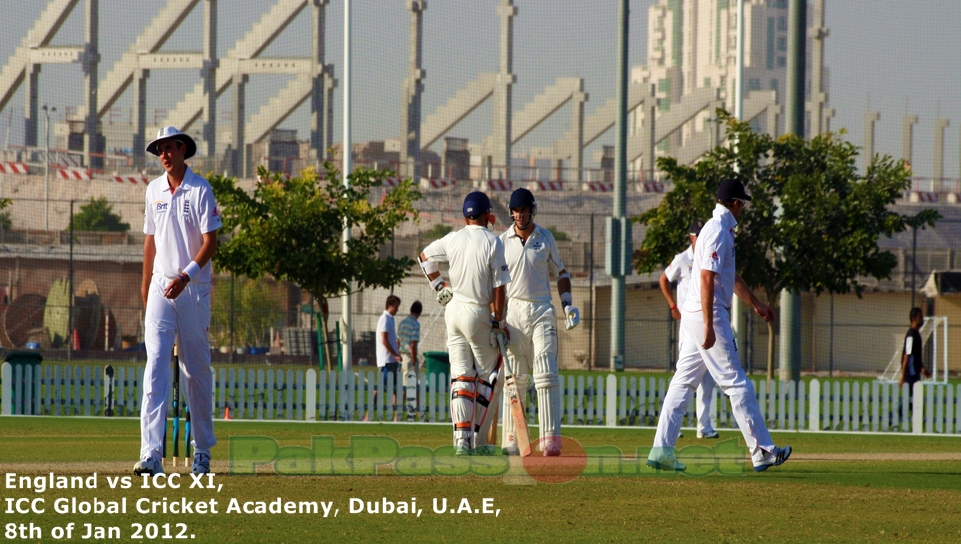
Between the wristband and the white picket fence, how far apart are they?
9303 mm

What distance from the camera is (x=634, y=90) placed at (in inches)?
2901

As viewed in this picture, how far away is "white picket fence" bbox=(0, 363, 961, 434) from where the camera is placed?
17078 millimetres

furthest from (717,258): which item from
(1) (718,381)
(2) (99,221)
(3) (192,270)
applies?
(2) (99,221)

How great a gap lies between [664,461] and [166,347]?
3673 millimetres

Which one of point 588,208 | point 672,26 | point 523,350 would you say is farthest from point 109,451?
point 672,26

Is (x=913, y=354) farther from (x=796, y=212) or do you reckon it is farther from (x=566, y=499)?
(x=566, y=499)

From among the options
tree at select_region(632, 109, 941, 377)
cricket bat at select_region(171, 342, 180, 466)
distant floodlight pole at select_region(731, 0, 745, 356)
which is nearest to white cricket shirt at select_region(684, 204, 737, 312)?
cricket bat at select_region(171, 342, 180, 466)

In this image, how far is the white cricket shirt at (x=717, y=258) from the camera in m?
9.15

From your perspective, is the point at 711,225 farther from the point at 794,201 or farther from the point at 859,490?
the point at 794,201

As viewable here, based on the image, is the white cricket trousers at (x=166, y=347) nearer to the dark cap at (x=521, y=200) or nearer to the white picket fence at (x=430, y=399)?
the dark cap at (x=521, y=200)

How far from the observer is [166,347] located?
8.02 meters

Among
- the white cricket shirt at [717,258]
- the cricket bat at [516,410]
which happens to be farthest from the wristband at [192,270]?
the white cricket shirt at [717,258]

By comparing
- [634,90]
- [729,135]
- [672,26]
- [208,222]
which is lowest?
[208,222]

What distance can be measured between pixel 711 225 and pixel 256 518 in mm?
4155
